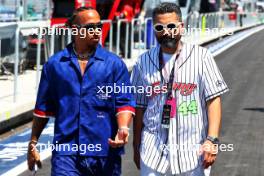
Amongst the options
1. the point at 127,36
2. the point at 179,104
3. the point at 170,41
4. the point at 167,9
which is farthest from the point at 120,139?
the point at 127,36

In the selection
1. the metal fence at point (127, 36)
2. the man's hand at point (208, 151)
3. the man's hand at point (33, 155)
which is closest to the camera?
the man's hand at point (208, 151)

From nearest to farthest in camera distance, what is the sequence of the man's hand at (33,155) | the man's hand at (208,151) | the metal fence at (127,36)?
the man's hand at (208,151)
the man's hand at (33,155)
the metal fence at (127,36)

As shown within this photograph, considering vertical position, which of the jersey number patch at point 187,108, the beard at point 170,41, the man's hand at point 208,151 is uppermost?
the beard at point 170,41

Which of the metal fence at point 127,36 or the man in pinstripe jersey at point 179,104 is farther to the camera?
the metal fence at point 127,36

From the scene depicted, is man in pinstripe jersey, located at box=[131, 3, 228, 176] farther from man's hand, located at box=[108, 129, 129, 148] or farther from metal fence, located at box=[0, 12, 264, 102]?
metal fence, located at box=[0, 12, 264, 102]

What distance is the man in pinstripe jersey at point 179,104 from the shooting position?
14.3ft

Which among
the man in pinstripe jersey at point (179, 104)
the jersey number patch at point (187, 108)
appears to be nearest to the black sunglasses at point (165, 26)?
the man in pinstripe jersey at point (179, 104)

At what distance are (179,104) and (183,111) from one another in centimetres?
5

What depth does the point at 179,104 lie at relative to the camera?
4.38 metres

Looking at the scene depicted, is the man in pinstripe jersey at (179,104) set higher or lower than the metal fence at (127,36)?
higher

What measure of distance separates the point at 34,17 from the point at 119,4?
452 centimetres

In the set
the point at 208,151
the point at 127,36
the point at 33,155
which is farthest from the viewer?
the point at 127,36

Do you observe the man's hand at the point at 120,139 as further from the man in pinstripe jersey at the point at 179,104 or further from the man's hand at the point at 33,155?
the man's hand at the point at 33,155

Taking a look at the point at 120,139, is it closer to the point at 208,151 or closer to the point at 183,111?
the point at 183,111
